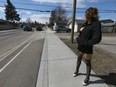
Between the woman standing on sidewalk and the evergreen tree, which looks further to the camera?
the evergreen tree

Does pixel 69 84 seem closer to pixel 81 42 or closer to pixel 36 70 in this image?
pixel 81 42

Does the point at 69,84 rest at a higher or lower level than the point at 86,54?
lower

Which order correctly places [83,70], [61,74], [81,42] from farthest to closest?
[83,70]
[61,74]
[81,42]

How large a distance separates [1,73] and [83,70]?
2611 millimetres

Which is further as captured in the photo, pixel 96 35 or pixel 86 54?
pixel 86 54

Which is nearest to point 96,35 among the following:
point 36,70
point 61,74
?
point 61,74

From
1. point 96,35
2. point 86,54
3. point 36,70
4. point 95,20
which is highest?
point 95,20

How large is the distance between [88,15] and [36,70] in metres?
3.04

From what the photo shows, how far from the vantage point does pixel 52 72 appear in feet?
24.0

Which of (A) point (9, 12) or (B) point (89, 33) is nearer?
(B) point (89, 33)

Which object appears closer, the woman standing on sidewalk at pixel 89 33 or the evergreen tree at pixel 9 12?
the woman standing on sidewalk at pixel 89 33

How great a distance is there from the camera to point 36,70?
25.3ft

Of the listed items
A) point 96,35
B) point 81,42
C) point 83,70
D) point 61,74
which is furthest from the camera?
point 83,70

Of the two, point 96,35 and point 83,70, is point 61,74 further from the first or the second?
point 96,35
